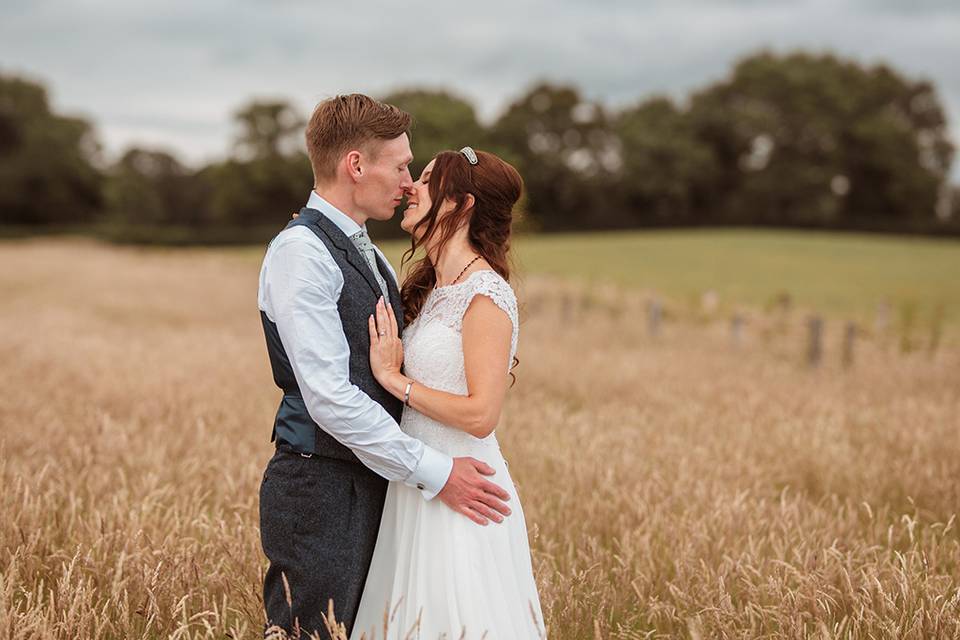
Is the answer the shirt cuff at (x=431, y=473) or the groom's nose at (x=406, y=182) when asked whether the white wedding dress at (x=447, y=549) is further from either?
the groom's nose at (x=406, y=182)

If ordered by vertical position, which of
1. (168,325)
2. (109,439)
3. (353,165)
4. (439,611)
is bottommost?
(168,325)

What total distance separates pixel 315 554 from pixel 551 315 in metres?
14.9

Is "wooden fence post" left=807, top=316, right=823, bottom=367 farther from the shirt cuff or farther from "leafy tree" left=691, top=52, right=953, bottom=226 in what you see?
"leafy tree" left=691, top=52, right=953, bottom=226

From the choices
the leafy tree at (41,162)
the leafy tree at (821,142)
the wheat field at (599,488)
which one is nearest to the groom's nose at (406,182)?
the wheat field at (599,488)

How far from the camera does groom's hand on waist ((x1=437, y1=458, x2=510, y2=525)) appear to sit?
268 centimetres

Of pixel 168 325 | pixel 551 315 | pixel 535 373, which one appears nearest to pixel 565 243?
pixel 551 315

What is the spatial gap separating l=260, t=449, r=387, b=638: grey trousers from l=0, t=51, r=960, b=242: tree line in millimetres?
62963

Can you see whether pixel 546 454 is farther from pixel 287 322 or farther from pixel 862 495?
pixel 287 322

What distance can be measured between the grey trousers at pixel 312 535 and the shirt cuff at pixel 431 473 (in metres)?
0.24

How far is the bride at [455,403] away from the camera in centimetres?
266

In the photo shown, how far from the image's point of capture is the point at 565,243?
5506cm

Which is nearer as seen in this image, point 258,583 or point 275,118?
point 258,583

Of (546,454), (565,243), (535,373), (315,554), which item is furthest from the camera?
(565,243)

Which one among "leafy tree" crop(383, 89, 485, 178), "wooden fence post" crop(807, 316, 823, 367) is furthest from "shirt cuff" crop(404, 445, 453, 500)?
"leafy tree" crop(383, 89, 485, 178)
